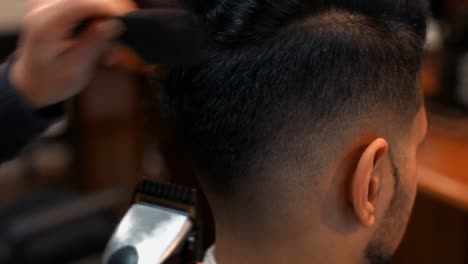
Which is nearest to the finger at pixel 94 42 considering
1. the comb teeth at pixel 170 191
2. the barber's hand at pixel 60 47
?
the barber's hand at pixel 60 47

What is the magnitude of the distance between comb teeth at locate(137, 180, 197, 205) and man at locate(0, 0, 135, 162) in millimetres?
213

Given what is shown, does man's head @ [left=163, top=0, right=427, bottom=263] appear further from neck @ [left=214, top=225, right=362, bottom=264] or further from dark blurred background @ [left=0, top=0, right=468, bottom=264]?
dark blurred background @ [left=0, top=0, right=468, bottom=264]

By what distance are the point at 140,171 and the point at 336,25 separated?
1934 millimetres

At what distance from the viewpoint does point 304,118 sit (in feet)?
2.54

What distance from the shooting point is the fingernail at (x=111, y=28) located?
640 mm

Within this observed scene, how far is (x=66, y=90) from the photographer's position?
2.42 feet

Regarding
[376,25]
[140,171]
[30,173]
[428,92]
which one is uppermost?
[376,25]

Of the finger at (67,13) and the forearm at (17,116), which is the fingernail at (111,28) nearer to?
the finger at (67,13)

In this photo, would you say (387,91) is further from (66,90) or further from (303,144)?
(66,90)

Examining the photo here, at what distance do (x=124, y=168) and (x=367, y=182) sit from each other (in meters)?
2.06

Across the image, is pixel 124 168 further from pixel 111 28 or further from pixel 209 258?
pixel 111 28

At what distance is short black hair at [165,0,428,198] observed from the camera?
75 centimetres

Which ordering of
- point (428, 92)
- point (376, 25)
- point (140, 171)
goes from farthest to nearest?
point (140, 171) < point (428, 92) < point (376, 25)

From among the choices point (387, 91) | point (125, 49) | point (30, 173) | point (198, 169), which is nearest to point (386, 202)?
point (387, 91)
